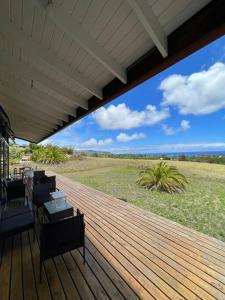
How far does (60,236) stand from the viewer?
2111mm

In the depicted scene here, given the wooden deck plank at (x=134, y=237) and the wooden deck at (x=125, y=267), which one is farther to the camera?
the wooden deck plank at (x=134, y=237)

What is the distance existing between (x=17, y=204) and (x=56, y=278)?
313 cm

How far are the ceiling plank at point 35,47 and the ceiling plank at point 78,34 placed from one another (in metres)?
0.56

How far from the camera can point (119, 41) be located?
6.07 feet

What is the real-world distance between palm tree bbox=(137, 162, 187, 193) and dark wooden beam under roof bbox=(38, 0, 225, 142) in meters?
5.15

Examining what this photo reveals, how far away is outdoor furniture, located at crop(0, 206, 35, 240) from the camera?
2435 mm

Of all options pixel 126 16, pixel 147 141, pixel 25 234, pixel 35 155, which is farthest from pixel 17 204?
pixel 147 141

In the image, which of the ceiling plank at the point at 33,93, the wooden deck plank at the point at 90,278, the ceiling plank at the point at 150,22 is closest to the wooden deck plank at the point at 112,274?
the wooden deck plank at the point at 90,278

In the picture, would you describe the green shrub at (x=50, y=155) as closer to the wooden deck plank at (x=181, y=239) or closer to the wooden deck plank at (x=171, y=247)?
the wooden deck plank at (x=171, y=247)

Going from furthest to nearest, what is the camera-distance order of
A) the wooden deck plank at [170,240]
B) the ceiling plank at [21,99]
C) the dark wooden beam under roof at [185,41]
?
the ceiling plank at [21,99] < the wooden deck plank at [170,240] < the dark wooden beam under roof at [185,41]

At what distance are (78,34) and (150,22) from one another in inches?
28.0

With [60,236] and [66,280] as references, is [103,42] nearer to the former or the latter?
[60,236]

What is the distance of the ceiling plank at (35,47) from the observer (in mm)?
1890

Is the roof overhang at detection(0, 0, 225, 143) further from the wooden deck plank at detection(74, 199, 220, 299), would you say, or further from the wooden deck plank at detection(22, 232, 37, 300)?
the wooden deck plank at detection(22, 232, 37, 300)
